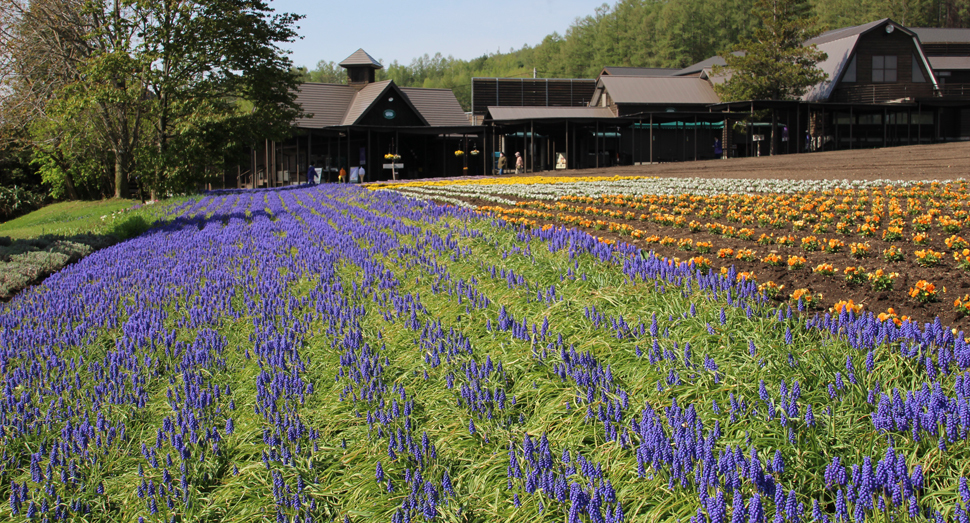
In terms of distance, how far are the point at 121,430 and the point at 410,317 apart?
210 cm

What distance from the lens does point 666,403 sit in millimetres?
3354

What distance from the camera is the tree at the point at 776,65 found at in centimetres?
3950

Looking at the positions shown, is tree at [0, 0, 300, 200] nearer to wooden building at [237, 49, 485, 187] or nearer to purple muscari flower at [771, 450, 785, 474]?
wooden building at [237, 49, 485, 187]

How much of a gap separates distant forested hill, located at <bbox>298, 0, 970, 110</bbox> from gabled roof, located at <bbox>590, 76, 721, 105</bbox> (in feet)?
95.0

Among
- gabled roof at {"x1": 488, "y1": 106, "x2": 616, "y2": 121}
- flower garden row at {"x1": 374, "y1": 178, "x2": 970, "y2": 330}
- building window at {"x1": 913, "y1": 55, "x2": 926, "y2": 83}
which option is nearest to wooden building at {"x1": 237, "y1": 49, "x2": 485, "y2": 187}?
gabled roof at {"x1": 488, "y1": 106, "x2": 616, "y2": 121}

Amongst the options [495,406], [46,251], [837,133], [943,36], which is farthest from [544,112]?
[495,406]

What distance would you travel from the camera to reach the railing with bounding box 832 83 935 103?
39.5 metres

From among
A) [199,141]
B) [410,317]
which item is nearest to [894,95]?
[199,141]

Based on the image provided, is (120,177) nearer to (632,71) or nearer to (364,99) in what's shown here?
(364,99)

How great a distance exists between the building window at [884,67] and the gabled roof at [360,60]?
31865 mm

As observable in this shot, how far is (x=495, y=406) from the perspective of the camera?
364cm

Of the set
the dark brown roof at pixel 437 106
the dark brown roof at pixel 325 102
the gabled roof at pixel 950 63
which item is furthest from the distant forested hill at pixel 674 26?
the dark brown roof at pixel 325 102

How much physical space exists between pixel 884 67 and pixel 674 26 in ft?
143

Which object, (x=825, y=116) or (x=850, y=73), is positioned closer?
(x=825, y=116)
